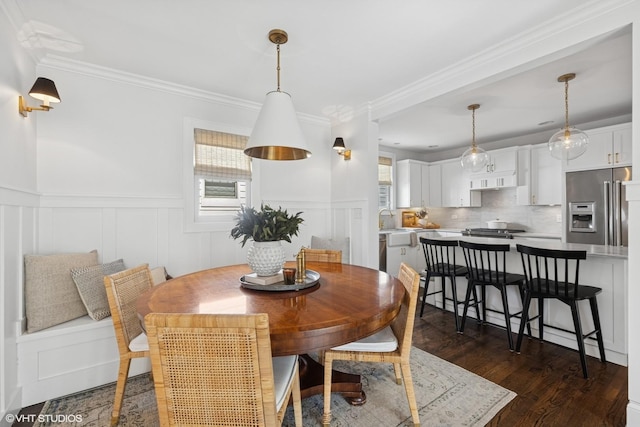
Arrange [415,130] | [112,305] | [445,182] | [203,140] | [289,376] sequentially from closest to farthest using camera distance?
[289,376] < [112,305] < [203,140] < [415,130] < [445,182]

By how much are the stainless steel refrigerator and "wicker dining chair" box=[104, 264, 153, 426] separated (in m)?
5.04

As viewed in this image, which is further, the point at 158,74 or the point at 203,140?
the point at 203,140

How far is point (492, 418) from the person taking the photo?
1.78 m

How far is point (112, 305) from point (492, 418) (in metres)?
2.23

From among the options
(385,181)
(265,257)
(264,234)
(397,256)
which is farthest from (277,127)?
(385,181)

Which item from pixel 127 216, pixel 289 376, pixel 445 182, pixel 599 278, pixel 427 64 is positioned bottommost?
pixel 289 376

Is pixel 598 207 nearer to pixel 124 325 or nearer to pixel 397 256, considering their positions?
pixel 397 256

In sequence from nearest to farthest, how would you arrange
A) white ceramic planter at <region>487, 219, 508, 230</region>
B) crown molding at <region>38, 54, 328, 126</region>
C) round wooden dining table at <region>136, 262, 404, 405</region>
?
round wooden dining table at <region>136, 262, 404, 405</region>
crown molding at <region>38, 54, 328, 126</region>
white ceramic planter at <region>487, 219, 508, 230</region>

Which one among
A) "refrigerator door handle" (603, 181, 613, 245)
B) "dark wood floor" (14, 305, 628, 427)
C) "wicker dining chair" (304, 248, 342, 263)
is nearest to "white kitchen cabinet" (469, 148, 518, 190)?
"refrigerator door handle" (603, 181, 613, 245)

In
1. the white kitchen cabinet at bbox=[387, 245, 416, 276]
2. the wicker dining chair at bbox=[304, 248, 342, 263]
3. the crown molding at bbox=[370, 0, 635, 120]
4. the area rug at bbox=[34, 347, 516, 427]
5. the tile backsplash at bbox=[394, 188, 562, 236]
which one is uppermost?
the crown molding at bbox=[370, 0, 635, 120]

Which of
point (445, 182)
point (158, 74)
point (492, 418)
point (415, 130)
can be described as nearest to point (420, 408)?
point (492, 418)

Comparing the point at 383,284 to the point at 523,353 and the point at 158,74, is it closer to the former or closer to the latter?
the point at 523,353

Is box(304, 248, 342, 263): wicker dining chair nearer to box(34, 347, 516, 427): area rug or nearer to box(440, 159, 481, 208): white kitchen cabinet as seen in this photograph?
box(34, 347, 516, 427): area rug

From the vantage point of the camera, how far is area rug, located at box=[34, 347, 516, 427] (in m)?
1.77
